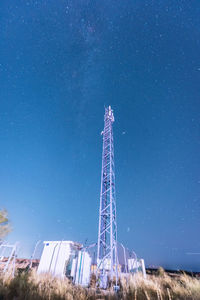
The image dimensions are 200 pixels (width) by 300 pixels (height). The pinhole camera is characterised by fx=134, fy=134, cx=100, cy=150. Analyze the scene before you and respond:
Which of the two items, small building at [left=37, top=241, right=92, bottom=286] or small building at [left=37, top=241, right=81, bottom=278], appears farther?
small building at [left=37, top=241, right=81, bottom=278]

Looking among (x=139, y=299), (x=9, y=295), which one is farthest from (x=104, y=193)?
(x=9, y=295)

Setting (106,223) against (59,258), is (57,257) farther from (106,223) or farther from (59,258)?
(106,223)

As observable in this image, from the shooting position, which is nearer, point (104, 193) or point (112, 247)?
point (112, 247)

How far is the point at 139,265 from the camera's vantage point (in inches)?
379

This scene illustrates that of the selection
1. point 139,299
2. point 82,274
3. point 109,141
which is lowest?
point 139,299

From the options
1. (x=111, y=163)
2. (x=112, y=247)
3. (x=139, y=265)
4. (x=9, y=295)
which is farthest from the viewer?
(x=111, y=163)

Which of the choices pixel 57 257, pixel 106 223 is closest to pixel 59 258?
pixel 57 257

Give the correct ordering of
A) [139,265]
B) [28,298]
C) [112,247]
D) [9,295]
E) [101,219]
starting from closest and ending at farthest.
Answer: [28,298], [9,295], [112,247], [101,219], [139,265]

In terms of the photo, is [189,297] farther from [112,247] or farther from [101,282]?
[101,282]

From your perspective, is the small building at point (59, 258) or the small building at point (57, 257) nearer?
the small building at point (59, 258)

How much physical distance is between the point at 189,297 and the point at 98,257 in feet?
16.6

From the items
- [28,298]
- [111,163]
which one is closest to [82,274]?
[28,298]

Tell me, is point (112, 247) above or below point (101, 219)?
below

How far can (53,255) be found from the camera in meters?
9.24
